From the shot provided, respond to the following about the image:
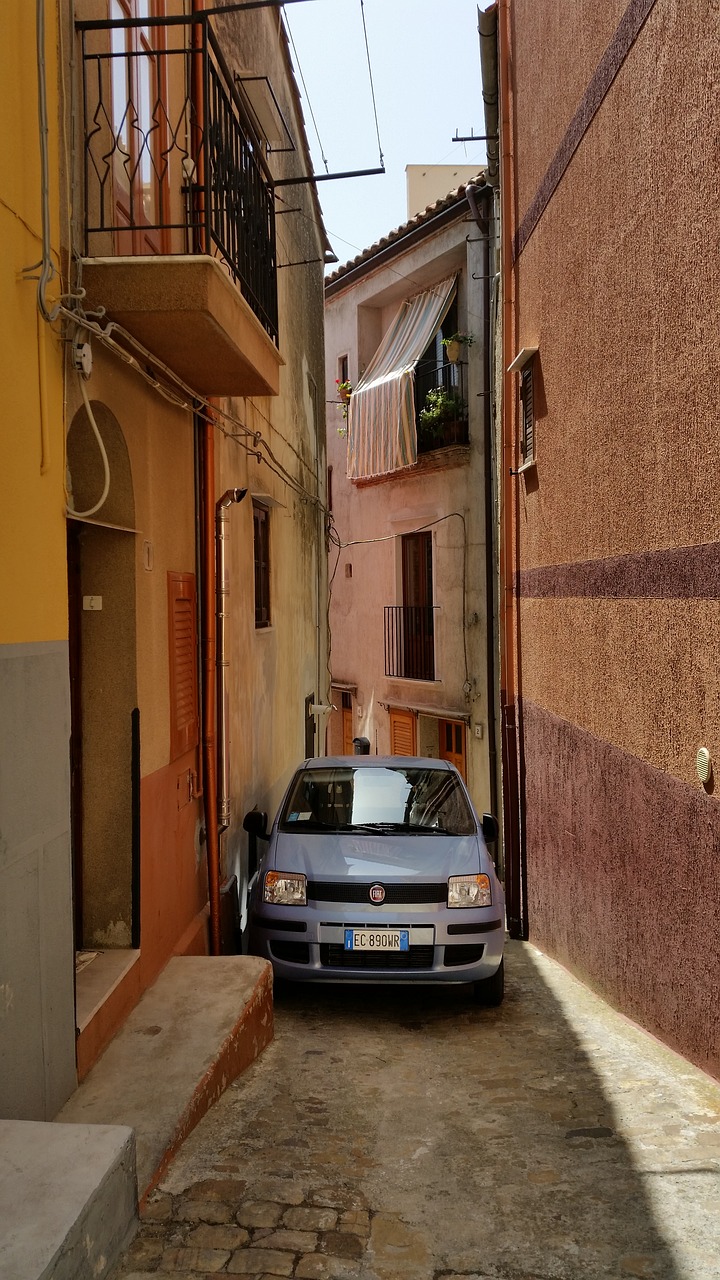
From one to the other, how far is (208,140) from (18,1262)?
523cm

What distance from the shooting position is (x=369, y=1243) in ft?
10.9

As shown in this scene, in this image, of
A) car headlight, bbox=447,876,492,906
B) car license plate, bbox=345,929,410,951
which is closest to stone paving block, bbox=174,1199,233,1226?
car license plate, bbox=345,929,410,951

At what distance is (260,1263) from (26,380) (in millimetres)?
3038

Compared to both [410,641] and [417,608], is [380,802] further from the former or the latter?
[410,641]

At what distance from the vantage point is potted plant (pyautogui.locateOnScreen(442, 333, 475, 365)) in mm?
17047

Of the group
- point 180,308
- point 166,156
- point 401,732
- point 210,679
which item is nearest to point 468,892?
point 210,679

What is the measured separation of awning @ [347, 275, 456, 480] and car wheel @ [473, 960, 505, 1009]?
40.7 feet

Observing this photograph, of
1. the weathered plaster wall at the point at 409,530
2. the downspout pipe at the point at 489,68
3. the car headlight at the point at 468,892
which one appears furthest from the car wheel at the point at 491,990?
the weathered plaster wall at the point at 409,530

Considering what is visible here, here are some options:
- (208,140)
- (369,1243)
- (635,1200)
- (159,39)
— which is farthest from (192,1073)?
(159,39)

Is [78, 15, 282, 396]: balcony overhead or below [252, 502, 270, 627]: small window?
overhead

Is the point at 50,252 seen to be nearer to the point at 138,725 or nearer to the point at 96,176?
the point at 96,176

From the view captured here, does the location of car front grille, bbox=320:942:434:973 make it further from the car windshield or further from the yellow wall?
the yellow wall

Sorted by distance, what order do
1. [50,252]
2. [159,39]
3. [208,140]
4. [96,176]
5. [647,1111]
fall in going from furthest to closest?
[159,39], [208,140], [96,176], [647,1111], [50,252]

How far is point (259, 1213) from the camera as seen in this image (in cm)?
344
